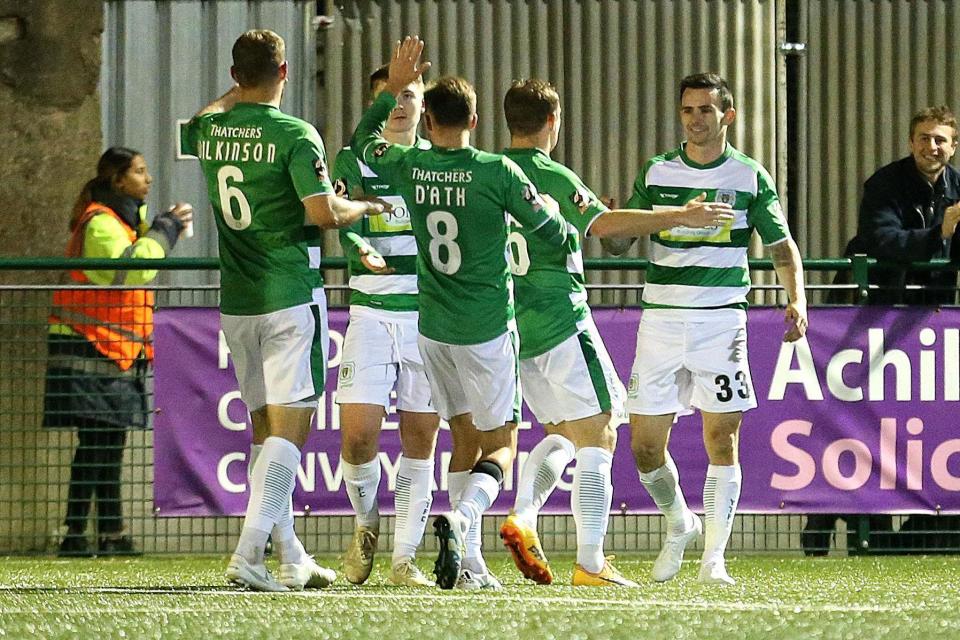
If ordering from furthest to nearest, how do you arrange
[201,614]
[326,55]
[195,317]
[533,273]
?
[326,55] < [195,317] < [533,273] < [201,614]

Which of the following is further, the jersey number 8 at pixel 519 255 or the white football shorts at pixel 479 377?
the jersey number 8 at pixel 519 255

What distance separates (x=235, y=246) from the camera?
24.2 ft

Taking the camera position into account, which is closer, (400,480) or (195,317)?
(400,480)

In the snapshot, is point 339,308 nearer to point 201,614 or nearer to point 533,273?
point 533,273

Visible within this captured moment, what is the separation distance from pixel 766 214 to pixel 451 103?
1594mm

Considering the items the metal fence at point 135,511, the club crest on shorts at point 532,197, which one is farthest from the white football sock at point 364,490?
the metal fence at point 135,511

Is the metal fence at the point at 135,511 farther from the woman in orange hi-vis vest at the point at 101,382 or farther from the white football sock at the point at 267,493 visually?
the white football sock at the point at 267,493

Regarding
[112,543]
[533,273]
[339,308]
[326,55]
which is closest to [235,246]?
[533,273]

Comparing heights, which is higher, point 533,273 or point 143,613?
point 533,273

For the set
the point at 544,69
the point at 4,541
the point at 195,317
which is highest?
the point at 544,69

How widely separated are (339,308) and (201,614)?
160 inches

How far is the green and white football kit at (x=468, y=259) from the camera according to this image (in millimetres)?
7355

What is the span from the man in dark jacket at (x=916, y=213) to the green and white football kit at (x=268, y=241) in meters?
4.00

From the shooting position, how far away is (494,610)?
630 centimetres
